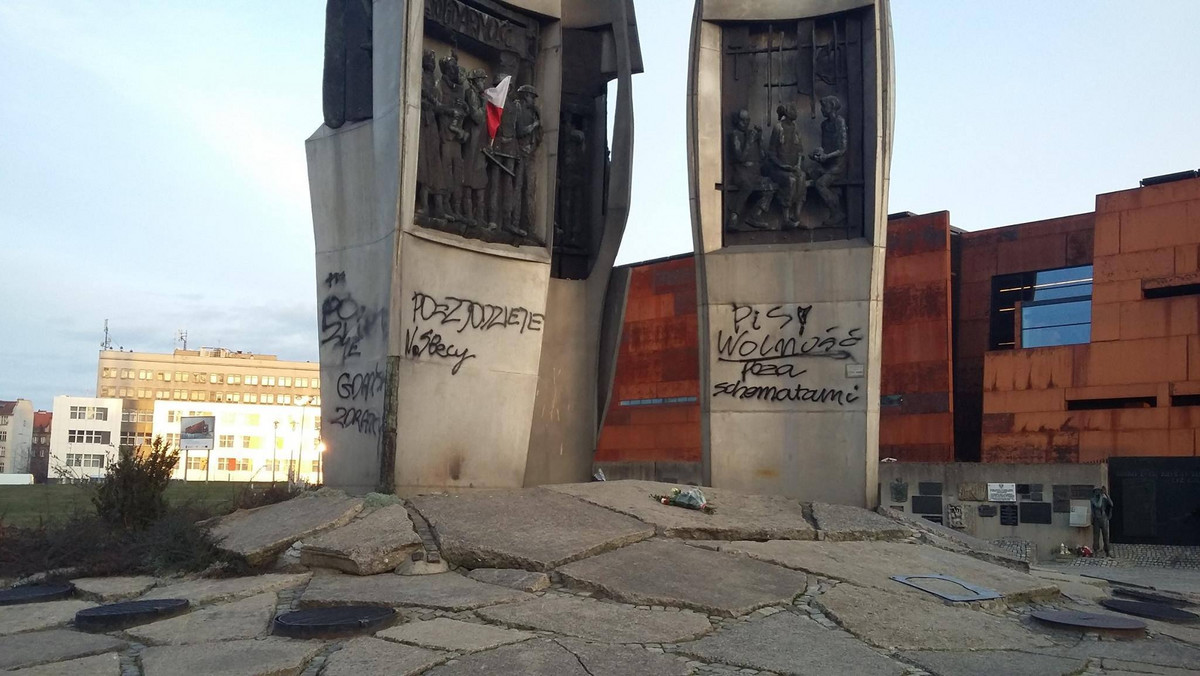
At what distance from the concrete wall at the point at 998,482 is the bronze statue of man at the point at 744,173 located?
998cm

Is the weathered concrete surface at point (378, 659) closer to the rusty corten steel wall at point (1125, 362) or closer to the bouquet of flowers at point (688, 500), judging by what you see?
the bouquet of flowers at point (688, 500)

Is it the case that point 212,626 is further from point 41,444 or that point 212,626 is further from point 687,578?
point 41,444

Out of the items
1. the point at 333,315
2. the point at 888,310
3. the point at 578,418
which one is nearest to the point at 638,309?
the point at 888,310

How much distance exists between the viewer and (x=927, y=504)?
2011cm

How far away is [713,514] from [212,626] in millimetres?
4384

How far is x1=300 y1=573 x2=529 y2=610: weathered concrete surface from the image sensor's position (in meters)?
5.93

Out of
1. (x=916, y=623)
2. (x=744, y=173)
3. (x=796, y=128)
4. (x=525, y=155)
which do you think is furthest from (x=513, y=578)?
(x=796, y=128)

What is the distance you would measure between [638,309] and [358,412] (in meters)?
25.9

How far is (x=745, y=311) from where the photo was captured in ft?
38.4

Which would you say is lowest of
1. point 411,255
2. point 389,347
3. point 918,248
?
point 389,347

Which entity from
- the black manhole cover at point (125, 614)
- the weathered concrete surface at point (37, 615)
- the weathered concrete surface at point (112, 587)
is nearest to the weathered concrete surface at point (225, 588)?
the weathered concrete surface at point (112, 587)

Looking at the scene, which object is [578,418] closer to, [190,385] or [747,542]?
[747,542]

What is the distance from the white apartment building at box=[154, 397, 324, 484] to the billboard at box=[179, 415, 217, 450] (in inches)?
278

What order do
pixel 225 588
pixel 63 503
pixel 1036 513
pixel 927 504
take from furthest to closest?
pixel 927 504
pixel 63 503
pixel 1036 513
pixel 225 588
